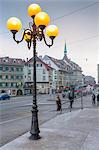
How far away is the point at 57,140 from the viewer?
28.4 ft

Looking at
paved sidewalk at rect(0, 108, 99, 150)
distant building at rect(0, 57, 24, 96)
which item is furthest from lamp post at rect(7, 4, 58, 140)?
distant building at rect(0, 57, 24, 96)

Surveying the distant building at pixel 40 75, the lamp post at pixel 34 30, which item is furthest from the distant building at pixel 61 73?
the lamp post at pixel 34 30

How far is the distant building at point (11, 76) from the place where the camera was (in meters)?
63.5

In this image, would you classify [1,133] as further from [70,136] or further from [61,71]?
[61,71]

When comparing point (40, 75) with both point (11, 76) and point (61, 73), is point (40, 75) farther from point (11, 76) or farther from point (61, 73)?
point (61, 73)

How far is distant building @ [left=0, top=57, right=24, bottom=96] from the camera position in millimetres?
63531

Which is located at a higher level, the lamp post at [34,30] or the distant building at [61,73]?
the distant building at [61,73]

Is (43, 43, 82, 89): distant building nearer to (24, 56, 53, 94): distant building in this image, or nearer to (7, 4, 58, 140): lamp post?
(24, 56, 53, 94): distant building

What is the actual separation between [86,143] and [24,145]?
2.22 m

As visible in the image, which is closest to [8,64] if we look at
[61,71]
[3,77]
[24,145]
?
[3,77]

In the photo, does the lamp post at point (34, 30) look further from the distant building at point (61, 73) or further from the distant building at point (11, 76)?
the distant building at point (61, 73)

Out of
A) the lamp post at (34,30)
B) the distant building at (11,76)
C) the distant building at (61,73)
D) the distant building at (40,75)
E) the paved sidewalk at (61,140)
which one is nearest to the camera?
the paved sidewalk at (61,140)

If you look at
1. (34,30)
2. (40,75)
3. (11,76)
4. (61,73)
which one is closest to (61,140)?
(34,30)

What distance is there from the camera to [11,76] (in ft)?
216
